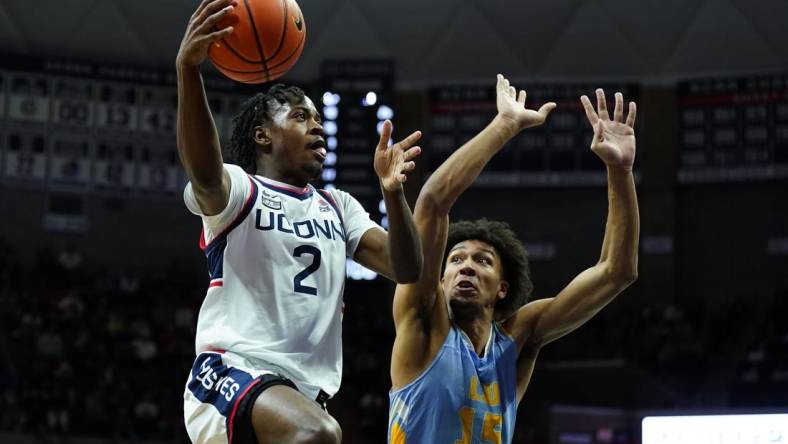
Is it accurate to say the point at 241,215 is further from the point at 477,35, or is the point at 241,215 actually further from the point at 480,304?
the point at 477,35

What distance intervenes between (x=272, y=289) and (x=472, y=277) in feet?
4.22

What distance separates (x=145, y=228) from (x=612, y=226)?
15.2 meters

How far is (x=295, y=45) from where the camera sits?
440cm

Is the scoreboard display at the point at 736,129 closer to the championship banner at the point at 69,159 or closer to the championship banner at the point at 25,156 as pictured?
the championship banner at the point at 69,159

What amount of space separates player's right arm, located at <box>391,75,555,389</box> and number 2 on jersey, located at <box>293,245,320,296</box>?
0.62 m

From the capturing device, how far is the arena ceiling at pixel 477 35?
1794 cm

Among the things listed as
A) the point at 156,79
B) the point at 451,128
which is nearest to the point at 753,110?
the point at 451,128

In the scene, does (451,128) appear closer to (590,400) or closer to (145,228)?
(590,400)

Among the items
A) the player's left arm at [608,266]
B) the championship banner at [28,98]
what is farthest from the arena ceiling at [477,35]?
the player's left arm at [608,266]

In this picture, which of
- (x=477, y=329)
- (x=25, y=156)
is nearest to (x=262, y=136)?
(x=477, y=329)

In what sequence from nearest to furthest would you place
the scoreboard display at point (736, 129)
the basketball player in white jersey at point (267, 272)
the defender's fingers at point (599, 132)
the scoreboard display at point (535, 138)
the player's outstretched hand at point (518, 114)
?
the basketball player in white jersey at point (267, 272), the player's outstretched hand at point (518, 114), the defender's fingers at point (599, 132), the scoreboard display at point (736, 129), the scoreboard display at point (535, 138)

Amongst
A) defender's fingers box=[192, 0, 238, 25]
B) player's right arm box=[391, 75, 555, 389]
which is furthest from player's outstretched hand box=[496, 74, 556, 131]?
defender's fingers box=[192, 0, 238, 25]

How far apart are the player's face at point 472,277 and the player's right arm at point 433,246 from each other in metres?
0.11

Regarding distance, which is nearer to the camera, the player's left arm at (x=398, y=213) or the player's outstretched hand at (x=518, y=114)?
the player's left arm at (x=398, y=213)
